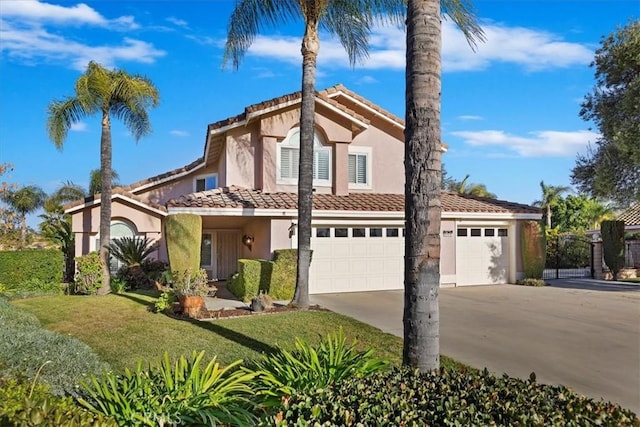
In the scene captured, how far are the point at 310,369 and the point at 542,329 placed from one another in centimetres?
797

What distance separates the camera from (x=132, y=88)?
1759cm

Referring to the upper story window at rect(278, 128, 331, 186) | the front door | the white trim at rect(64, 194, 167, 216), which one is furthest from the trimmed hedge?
the white trim at rect(64, 194, 167, 216)

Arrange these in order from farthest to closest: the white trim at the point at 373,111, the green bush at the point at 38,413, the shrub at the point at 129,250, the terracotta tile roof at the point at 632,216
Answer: the terracotta tile roof at the point at 632,216, the white trim at the point at 373,111, the shrub at the point at 129,250, the green bush at the point at 38,413

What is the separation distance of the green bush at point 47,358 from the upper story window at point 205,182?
47.4ft

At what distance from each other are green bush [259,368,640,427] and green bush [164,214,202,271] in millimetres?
12295

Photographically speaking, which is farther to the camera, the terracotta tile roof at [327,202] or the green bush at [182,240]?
the terracotta tile roof at [327,202]

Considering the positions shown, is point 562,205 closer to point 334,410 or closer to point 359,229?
point 359,229

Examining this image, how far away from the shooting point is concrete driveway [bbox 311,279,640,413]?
7.68 metres

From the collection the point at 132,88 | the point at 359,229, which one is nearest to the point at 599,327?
the point at 359,229

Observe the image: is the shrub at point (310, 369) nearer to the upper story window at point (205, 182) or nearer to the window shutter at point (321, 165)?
the window shutter at point (321, 165)

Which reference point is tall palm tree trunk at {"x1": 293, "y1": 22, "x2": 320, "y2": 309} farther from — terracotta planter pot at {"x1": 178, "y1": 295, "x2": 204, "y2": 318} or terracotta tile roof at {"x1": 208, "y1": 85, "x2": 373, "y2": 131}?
terracotta tile roof at {"x1": 208, "y1": 85, "x2": 373, "y2": 131}

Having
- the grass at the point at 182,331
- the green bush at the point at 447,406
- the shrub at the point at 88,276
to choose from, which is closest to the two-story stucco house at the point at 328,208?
the shrub at the point at 88,276

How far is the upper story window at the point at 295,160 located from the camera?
1895 centimetres

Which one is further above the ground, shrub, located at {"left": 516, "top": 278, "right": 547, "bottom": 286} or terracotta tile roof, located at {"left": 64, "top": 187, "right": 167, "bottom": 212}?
terracotta tile roof, located at {"left": 64, "top": 187, "right": 167, "bottom": 212}
